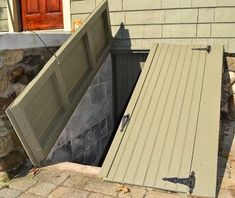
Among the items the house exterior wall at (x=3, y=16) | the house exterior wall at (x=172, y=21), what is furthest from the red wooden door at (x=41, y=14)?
the house exterior wall at (x=172, y=21)

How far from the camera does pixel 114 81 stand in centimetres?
653

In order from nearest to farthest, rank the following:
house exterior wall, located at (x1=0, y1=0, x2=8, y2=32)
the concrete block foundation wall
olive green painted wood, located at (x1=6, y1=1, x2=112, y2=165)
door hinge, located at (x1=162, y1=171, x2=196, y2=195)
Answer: door hinge, located at (x1=162, y1=171, x2=196, y2=195), olive green painted wood, located at (x1=6, y1=1, x2=112, y2=165), the concrete block foundation wall, house exterior wall, located at (x1=0, y1=0, x2=8, y2=32)

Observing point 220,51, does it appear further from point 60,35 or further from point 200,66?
point 60,35

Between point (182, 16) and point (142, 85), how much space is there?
5.10 feet

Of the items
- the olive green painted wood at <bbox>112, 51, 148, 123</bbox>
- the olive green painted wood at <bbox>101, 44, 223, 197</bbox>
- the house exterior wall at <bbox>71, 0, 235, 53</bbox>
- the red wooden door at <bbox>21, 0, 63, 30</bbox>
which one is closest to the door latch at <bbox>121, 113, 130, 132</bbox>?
the olive green painted wood at <bbox>101, 44, 223, 197</bbox>

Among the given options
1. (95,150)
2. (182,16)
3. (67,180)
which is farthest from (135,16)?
(67,180)

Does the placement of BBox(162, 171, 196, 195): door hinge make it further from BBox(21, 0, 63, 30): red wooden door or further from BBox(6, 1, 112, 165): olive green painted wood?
BBox(21, 0, 63, 30): red wooden door

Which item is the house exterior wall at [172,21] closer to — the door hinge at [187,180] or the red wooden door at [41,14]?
the red wooden door at [41,14]

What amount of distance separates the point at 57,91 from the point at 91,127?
1.37 metres

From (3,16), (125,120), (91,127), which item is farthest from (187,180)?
(3,16)

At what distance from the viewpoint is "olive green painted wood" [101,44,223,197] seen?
3.67 metres

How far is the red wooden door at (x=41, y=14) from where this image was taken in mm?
6734

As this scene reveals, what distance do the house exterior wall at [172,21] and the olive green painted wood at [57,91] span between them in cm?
48

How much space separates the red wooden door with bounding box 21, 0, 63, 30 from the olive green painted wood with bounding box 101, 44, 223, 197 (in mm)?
2482
